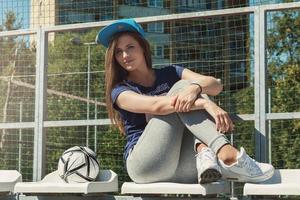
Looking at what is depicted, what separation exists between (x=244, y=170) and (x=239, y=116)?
2.38 ft

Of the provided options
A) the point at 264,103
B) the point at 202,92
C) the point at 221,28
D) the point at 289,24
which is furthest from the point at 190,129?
the point at 289,24

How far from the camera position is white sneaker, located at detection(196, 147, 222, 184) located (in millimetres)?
2746

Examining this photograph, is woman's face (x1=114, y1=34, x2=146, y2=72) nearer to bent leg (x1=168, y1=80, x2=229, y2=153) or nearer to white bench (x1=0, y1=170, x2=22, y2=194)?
bent leg (x1=168, y1=80, x2=229, y2=153)

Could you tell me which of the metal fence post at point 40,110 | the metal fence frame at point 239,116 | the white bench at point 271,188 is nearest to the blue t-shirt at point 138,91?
the metal fence frame at point 239,116

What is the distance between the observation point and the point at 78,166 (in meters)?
3.35

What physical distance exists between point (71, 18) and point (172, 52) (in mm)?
1779

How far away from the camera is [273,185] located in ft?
9.29

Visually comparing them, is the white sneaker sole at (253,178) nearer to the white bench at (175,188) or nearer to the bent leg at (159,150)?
the white bench at (175,188)

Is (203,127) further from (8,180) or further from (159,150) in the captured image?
(8,180)

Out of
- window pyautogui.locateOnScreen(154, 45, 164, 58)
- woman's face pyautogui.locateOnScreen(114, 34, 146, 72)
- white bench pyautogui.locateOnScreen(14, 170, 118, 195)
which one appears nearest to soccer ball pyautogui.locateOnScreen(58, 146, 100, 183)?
white bench pyautogui.locateOnScreen(14, 170, 118, 195)

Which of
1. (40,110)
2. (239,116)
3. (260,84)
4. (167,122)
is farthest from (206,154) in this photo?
(40,110)

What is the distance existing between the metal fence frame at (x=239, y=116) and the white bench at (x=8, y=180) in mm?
324

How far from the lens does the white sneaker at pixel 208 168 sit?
2746mm

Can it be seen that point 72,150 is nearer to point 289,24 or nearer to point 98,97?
point 98,97
